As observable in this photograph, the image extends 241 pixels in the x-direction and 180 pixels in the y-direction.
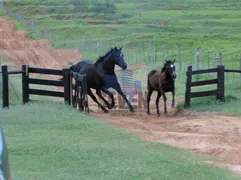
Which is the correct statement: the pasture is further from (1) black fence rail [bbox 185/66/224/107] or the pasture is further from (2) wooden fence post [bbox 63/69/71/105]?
(2) wooden fence post [bbox 63/69/71/105]

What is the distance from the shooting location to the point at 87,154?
1184 cm

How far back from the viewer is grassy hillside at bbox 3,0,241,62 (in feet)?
190

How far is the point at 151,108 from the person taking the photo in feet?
85.8

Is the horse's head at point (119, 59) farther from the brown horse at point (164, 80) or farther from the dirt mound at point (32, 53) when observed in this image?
the dirt mound at point (32, 53)

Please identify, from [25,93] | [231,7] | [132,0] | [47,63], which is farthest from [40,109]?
[132,0]

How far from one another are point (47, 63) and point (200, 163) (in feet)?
108

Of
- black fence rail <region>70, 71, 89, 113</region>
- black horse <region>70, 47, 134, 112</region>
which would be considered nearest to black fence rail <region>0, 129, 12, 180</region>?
black fence rail <region>70, 71, 89, 113</region>

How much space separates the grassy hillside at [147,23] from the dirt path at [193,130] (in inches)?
1055

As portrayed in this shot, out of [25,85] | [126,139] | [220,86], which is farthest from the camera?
[220,86]

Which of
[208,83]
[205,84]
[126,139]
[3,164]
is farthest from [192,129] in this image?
[3,164]

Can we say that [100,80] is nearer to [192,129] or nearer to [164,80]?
[164,80]

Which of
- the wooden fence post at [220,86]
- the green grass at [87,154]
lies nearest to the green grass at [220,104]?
the wooden fence post at [220,86]

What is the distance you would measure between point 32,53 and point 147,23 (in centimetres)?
3268

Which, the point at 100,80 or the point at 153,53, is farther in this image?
the point at 153,53
